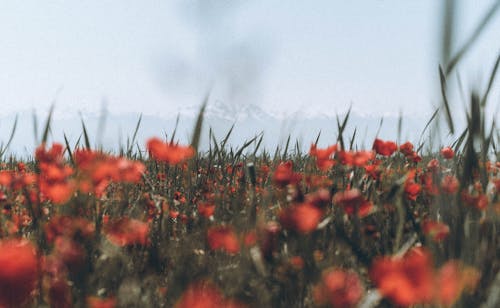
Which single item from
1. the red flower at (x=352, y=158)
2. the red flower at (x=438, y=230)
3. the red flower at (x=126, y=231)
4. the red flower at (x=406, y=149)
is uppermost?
the red flower at (x=406, y=149)

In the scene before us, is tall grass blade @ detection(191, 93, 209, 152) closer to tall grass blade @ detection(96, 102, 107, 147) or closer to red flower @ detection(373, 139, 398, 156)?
tall grass blade @ detection(96, 102, 107, 147)

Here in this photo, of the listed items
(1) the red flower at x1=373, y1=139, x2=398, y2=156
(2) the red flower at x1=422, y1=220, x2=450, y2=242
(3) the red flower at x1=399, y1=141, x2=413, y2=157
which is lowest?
(2) the red flower at x1=422, y1=220, x2=450, y2=242

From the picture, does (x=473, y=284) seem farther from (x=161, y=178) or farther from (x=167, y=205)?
(x=161, y=178)

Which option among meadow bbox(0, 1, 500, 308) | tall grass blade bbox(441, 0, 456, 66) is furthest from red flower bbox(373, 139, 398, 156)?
tall grass blade bbox(441, 0, 456, 66)

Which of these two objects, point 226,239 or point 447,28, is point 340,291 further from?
point 447,28

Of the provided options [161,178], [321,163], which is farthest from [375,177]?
[161,178]

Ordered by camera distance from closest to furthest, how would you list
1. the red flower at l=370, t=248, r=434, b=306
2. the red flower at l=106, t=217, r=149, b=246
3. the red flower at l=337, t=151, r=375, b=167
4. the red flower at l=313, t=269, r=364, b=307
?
the red flower at l=370, t=248, r=434, b=306
the red flower at l=313, t=269, r=364, b=307
the red flower at l=106, t=217, r=149, b=246
the red flower at l=337, t=151, r=375, b=167

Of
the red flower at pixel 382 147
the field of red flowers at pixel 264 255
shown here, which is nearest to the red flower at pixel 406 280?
the field of red flowers at pixel 264 255

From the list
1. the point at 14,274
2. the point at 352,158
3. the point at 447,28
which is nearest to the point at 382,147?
the point at 352,158

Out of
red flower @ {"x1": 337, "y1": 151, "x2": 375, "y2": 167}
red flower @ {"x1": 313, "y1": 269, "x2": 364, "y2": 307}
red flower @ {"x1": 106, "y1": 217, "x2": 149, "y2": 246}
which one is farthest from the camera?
red flower @ {"x1": 337, "y1": 151, "x2": 375, "y2": 167}

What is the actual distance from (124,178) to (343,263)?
731mm

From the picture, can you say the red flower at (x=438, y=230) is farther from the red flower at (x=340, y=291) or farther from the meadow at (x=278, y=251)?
the red flower at (x=340, y=291)

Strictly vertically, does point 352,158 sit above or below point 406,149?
below

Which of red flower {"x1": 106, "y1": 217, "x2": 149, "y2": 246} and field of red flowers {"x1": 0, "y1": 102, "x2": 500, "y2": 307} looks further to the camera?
red flower {"x1": 106, "y1": 217, "x2": 149, "y2": 246}
